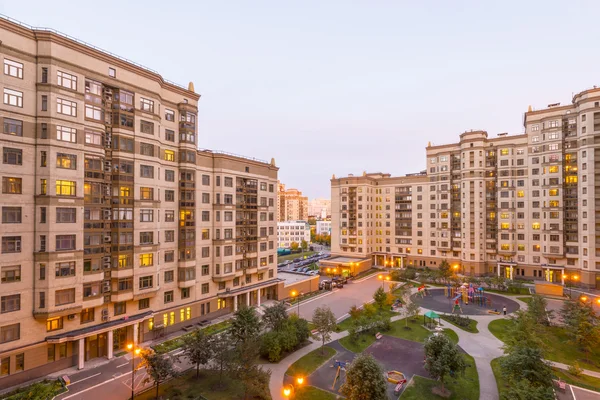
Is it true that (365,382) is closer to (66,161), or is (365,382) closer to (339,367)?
(339,367)

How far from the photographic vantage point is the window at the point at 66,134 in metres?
29.8

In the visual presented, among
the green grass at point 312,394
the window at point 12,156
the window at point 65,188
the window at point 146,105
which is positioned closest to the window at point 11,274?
the window at point 65,188

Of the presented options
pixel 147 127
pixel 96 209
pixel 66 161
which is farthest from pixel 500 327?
pixel 66 161

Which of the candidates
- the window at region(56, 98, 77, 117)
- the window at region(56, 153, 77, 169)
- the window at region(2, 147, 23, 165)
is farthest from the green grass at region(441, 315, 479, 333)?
the window at region(2, 147, 23, 165)

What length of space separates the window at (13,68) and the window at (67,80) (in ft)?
9.35

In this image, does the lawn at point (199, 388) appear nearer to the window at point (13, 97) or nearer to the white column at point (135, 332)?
the white column at point (135, 332)

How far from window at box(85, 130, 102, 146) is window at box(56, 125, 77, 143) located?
1.23 metres

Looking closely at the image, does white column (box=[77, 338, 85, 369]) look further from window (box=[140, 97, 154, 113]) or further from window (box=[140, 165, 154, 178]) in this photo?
window (box=[140, 97, 154, 113])

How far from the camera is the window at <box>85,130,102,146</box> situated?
3203cm

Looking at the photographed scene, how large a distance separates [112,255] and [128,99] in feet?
60.3

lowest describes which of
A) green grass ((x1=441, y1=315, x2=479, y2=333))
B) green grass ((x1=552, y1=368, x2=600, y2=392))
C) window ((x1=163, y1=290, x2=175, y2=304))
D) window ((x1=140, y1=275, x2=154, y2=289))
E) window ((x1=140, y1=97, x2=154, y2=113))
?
green grass ((x1=441, y1=315, x2=479, y2=333))

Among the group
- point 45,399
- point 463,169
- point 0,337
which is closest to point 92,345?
point 0,337

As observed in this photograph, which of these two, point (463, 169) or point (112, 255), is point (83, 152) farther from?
point (463, 169)

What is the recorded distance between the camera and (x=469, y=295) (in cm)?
5731
